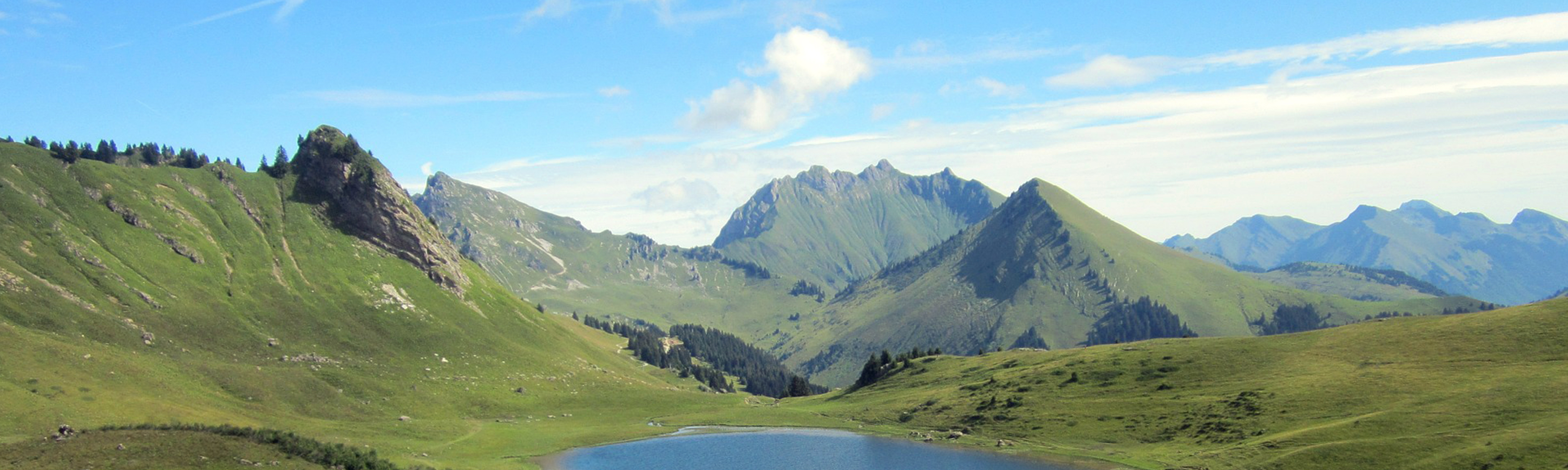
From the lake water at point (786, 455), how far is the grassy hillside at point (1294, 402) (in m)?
8.62

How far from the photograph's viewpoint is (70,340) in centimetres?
13062

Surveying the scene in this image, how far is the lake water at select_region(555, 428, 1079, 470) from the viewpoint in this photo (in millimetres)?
126125

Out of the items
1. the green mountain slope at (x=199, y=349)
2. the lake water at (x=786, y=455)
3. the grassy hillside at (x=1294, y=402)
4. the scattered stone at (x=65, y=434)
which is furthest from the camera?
the lake water at (x=786, y=455)

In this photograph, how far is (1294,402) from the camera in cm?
12044

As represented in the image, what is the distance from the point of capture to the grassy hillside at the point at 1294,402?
3784 inches

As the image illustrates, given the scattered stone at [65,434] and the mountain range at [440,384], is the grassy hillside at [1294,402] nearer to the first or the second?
the mountain range at [440,384]

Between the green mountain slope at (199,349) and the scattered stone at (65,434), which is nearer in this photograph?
the scattered stone at (65,434)

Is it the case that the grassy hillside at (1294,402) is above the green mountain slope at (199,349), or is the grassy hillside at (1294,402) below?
below

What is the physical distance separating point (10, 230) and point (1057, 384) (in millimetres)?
194386

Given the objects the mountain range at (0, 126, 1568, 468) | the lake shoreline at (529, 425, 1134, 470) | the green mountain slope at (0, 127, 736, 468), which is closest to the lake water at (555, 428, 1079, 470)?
the lake shoreline at (529, 425, 1134, 470)

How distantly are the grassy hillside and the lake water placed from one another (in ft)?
28.3

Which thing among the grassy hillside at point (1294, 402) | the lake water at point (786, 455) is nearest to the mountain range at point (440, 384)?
the grassy hillside at point (1294, 402)

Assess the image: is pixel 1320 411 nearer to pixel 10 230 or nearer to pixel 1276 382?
pixel 1276 382

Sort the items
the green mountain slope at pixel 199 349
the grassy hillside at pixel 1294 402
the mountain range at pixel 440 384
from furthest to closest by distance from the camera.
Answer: the green mountain slope at pixel 199 349
the mountain range at pixel 440 384
the grassy hillside at pixel 1294 402
